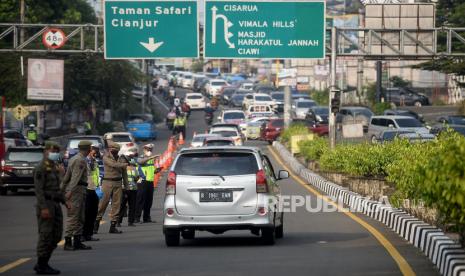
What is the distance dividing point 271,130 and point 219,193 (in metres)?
48.0

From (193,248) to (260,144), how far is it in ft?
157

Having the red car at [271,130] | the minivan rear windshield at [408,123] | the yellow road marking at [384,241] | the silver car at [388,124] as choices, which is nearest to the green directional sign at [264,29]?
the yellow road marking at [384,241]

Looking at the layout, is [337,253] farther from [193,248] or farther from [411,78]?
[411,78]

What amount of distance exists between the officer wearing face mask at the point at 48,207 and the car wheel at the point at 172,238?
3.32 metres

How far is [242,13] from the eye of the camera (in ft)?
138

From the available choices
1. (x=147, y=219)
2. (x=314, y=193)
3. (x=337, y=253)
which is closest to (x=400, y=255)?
(x=337, y=253)

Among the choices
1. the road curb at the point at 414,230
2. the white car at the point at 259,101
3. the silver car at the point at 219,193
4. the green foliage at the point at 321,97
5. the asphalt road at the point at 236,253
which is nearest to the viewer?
the road curb at the point at 414,230

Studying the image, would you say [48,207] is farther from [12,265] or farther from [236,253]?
[236,253]

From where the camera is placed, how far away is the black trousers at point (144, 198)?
83.9 ft

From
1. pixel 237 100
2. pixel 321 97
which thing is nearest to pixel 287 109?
pixel 237 100

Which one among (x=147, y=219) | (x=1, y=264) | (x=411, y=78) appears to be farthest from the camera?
(x=411, y=78)

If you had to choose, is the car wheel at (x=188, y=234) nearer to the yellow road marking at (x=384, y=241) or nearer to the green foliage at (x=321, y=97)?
the yellow road marking at (x=384, y=241)

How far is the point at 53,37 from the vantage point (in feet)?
145

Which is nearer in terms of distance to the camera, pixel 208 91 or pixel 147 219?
pixel 147 219
